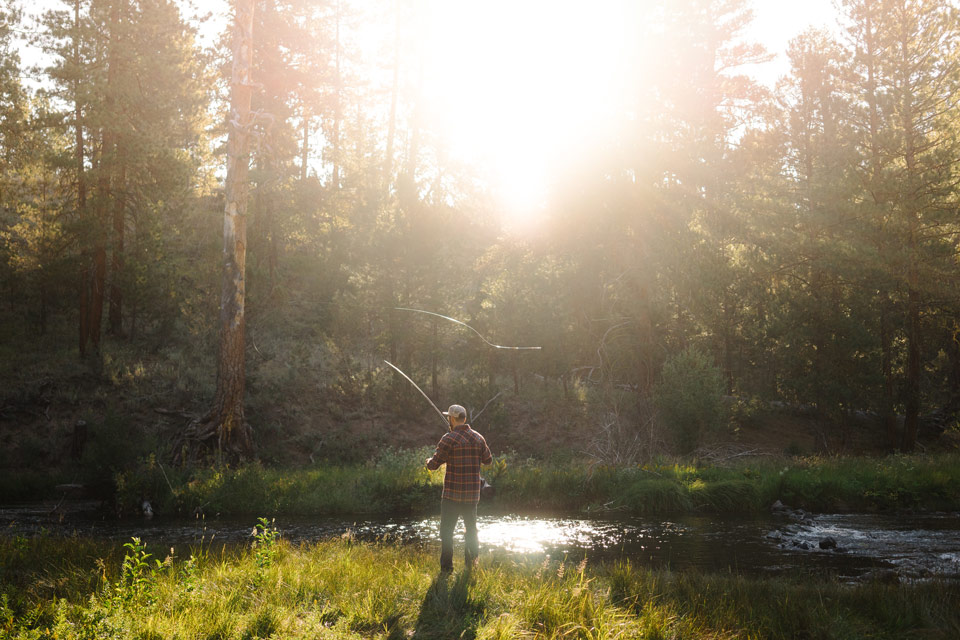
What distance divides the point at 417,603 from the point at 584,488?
32.1 feet

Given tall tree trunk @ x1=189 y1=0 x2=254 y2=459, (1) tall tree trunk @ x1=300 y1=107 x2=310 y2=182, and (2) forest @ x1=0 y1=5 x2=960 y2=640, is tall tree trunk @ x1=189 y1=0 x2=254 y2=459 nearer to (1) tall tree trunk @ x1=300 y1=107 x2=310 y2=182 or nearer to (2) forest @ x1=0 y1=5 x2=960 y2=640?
(2) forest @ x1=0 y1=5 x2=960 y2=640

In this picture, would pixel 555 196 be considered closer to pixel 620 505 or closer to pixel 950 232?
pixel 620 505

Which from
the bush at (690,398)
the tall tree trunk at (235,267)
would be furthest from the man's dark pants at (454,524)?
the bush at (690,398)

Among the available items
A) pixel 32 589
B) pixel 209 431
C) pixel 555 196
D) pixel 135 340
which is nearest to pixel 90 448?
pixel 209 431

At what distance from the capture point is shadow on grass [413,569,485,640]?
18.8ft

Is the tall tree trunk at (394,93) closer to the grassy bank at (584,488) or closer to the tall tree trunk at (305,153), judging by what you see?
the tall tree trunk at (305,153)

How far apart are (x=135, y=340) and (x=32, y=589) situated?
20.2 metres

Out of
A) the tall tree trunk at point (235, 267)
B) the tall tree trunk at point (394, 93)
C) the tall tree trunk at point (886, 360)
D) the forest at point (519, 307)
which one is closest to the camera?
the forest at point (519, 307)

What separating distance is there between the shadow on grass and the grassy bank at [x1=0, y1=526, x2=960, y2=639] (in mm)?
19

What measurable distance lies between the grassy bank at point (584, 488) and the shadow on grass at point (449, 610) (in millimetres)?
→ 8259

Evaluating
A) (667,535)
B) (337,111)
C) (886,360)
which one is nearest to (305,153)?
(337,111)

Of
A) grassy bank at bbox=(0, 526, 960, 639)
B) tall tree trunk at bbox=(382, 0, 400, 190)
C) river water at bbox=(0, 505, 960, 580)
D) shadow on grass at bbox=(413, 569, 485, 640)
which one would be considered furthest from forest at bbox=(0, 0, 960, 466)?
shadow on grass at bbox=(413, 569, 485, 640)

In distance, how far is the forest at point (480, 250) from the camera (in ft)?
63.6

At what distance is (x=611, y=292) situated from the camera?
2111 cm
